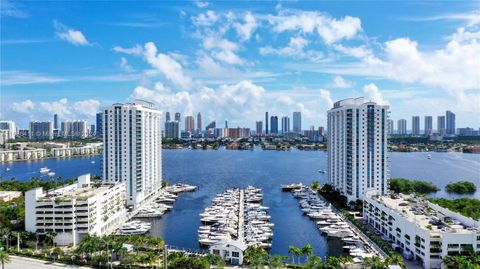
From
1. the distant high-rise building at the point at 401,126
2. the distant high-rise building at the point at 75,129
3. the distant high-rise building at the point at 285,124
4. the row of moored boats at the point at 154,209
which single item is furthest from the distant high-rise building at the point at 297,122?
the row of moored boats at the point at 154,209

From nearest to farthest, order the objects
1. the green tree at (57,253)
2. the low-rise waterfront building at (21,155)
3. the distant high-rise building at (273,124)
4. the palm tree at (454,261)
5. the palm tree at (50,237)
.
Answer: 1. the palm tree at (454,261)
2. the green tree at (57,253)
3. the palm tree at (50,237)
4. the low-rise waterfront building at (21,155)
5. the distant high-rise building at (273,124)

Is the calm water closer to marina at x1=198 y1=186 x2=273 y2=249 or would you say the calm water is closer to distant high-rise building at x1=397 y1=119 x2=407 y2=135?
marina at x1=198 y1=186 x2=273 y2=249

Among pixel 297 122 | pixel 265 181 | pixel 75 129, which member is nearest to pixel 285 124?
pixel 297 122

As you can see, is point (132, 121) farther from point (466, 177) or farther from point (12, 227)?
point (466, 177)

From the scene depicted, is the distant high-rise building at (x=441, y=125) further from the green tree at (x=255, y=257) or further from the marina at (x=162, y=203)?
the green tree at (x=255, y=257)

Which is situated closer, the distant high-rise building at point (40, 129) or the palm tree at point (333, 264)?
the palm tree at point (333, 264)

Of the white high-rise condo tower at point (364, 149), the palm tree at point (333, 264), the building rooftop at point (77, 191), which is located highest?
the white high-rise condo tower at point (364, 149)

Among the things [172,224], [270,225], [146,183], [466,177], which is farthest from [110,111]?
[466,177]

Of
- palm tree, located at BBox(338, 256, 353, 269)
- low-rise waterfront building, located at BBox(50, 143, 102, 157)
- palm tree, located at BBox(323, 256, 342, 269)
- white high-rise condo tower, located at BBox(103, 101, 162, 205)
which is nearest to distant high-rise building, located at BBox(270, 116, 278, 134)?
low-rise waterfront building, located at BBox(50, 143, 102, 157)
